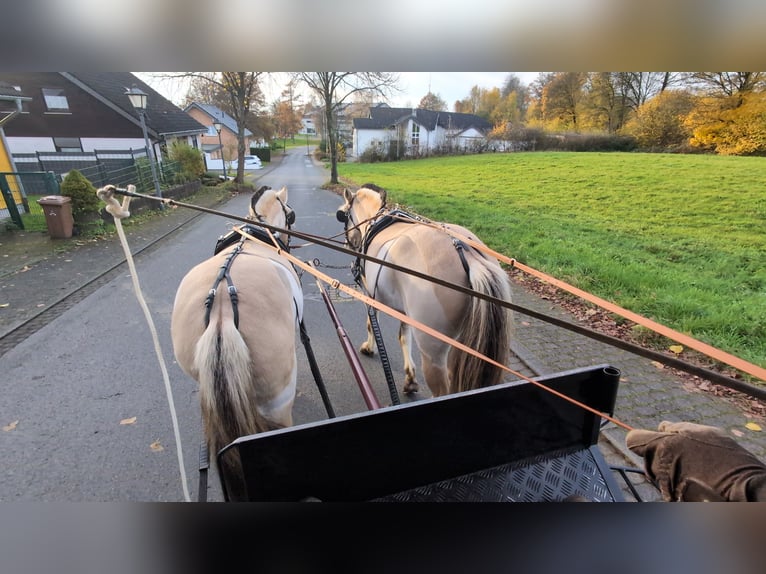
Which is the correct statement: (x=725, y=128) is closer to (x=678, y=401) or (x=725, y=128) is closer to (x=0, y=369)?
(x=678, y=401)

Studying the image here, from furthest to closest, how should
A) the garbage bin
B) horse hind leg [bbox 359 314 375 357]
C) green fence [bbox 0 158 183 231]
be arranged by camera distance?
green fence [bbox 0 158 183 231] → the garbage bin → horse hind leg [bbox 359 314 375 357]

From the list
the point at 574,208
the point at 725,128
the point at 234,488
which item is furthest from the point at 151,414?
the point at 574,208

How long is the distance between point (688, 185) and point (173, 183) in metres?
15.0

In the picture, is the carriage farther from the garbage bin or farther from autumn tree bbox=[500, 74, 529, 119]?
the garbage bin

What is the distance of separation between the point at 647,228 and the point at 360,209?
5.82 metres

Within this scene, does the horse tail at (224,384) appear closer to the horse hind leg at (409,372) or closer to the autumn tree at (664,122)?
the horse hind leg at (409,372)

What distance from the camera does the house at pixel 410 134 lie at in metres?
8.66

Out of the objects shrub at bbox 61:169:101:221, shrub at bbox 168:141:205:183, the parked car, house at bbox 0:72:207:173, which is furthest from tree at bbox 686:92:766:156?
the parked car

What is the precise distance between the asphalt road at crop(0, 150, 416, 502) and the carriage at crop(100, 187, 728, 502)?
909 mm

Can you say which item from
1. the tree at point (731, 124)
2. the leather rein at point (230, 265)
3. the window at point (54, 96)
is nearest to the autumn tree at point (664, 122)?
the tree at point (731, 124)

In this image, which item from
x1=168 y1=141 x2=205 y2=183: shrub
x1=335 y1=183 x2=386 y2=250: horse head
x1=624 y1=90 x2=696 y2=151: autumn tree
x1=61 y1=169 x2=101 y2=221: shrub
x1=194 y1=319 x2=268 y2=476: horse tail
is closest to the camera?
x1=194 y1=319 x2=268 y2=476: horse tail

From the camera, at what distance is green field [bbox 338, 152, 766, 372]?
362 centimetres

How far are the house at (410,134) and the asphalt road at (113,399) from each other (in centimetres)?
601

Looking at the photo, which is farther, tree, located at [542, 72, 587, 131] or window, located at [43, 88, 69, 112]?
window, located at [43, 88, 69, 112]
